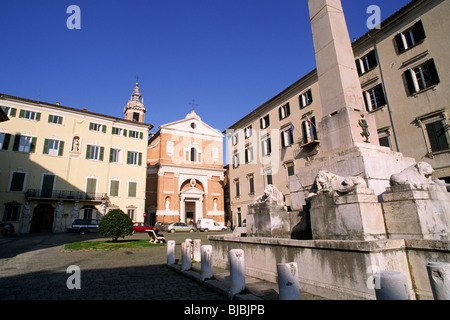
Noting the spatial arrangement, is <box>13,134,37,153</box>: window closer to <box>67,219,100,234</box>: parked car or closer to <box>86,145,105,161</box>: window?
<box>86,145,105,161</box>: window

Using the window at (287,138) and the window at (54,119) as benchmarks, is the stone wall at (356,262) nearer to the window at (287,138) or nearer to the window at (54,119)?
the window at (287,138)

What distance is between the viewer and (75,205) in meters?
26.0

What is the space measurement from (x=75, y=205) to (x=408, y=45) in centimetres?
3111

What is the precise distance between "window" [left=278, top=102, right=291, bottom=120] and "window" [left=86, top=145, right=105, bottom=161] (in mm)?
20167

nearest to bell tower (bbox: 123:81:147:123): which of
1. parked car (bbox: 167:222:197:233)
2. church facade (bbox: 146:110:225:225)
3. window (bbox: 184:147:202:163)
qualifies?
church facade (bbox: 146:110:225:225)

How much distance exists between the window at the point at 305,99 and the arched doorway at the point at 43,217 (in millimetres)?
26682

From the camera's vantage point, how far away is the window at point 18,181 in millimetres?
24017

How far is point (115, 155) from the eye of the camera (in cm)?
2945

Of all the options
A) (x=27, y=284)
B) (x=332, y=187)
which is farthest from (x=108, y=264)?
(x=332, y=187)

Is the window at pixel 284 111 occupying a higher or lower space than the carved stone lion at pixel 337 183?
higher

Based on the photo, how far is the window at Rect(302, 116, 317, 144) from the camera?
20.9m

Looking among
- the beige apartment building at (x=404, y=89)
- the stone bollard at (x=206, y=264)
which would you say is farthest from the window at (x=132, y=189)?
the stone bollard at (x=206, y=264)

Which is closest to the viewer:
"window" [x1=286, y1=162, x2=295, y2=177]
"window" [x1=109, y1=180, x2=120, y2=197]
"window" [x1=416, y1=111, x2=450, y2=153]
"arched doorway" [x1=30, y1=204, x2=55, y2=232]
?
"window" [x1=416, y1=111, x2=450, y2=153]

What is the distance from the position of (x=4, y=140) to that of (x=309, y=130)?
28600 millimetres
